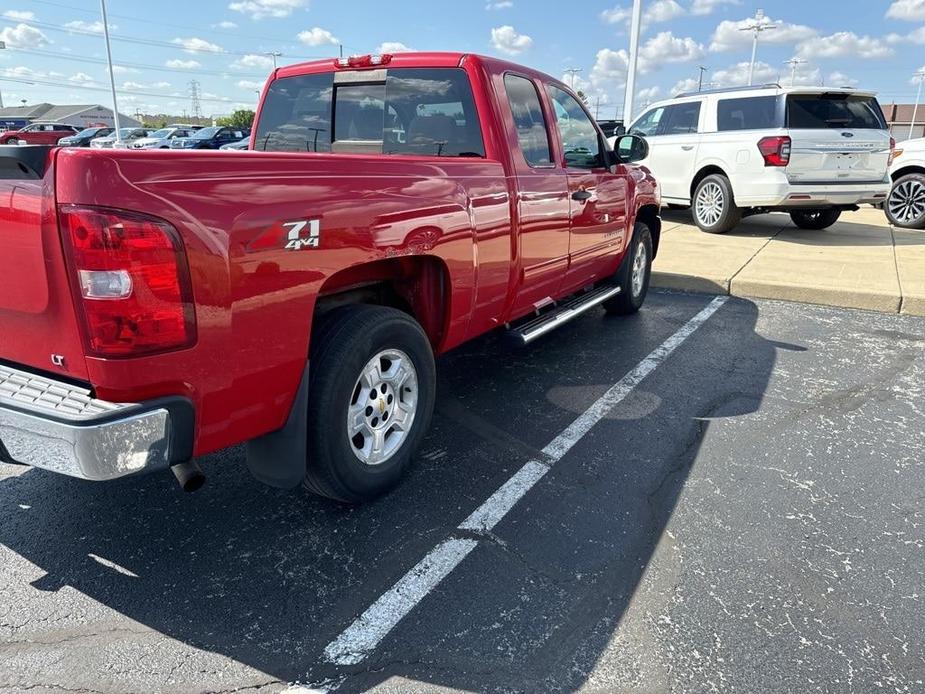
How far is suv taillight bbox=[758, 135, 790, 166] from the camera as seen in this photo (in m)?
9.20

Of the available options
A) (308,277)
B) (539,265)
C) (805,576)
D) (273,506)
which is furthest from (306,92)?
(805,576)

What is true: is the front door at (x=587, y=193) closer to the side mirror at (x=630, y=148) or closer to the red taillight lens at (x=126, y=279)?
the side mirror at (x=630, y=148)

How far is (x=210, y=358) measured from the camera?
85.8 inches

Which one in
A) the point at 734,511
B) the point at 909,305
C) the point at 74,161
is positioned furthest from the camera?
the point at 909,305

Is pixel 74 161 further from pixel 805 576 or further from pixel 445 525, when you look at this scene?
pixel 805 576

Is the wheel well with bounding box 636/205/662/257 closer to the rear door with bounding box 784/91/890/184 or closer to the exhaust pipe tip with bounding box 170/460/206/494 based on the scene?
the rear door with bounding box 784/91/890/184

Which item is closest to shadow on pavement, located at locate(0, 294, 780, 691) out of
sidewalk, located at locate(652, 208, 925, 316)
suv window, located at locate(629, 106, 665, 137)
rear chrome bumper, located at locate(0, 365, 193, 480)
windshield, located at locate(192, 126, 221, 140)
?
rear chrome bumper, located at locate(0, 365, 193, 480)

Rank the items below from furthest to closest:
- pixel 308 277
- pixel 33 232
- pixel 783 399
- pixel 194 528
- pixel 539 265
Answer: pixel 783 399 → pixel 539 265 → pixel 194 528 → pixel 308 277 → pixel 33 232

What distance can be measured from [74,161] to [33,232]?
0.30 m

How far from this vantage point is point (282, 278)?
2328mm

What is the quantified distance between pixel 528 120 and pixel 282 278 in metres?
2.39

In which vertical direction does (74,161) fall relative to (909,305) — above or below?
above

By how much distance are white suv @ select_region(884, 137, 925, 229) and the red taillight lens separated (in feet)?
39.4

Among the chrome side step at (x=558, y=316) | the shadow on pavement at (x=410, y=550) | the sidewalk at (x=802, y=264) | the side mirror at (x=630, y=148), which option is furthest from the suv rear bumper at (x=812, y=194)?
the shadow on pavement at (x=410, y=550)
